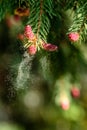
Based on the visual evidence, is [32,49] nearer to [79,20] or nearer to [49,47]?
[49,47]

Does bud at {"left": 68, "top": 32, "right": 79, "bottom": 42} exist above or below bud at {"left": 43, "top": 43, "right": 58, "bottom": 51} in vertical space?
above

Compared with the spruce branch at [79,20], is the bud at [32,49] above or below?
below

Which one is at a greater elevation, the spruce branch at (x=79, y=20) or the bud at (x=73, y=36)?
the spruce branch at (x=79, y=20)

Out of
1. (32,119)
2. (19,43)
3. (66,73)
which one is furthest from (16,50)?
(32,119)

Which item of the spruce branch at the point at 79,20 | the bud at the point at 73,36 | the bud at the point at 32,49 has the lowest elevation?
the bud at the point at 32,49

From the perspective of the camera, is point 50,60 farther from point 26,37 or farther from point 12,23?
point 12,23

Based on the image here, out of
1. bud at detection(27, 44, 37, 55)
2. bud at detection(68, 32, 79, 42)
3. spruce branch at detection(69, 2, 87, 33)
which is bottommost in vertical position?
bud at detection(27, 44, 37, 55)

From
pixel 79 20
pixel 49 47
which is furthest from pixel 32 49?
pixel 79 20

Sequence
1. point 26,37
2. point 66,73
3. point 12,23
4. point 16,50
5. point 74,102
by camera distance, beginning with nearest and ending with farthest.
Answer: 1. point 26,37
2. point 16,50
3. point 66,73
4. point 12,23
5. point 74,102

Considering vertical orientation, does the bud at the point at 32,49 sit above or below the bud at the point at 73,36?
below

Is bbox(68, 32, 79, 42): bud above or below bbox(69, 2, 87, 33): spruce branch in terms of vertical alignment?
below

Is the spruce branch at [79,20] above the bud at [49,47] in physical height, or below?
above
